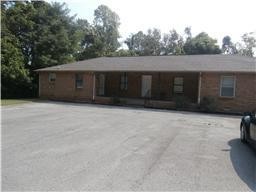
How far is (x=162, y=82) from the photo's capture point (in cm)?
2308

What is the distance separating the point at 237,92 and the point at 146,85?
788 centimetres

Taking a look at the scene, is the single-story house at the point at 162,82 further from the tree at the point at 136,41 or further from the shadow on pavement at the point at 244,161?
the tree at the point at 136,41

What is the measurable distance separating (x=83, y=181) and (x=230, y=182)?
8.60 ft

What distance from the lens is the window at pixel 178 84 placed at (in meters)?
22.5

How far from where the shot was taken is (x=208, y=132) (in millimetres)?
10609

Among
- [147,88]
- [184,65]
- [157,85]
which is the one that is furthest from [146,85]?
[184,65]

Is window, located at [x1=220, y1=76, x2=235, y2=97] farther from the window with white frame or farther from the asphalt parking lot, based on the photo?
the window with white frame

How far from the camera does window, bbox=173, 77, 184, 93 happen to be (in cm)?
2250

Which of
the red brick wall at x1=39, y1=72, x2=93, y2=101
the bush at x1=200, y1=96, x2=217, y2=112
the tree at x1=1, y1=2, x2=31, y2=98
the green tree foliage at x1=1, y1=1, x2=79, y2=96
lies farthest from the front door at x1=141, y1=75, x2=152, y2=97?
the green tree foliage at x1=1, y1=1, x2=79, y2=96

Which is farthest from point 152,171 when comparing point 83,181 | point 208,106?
point 208,106

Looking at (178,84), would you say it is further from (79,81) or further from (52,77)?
(52,77)

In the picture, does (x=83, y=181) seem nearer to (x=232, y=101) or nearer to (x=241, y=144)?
(x=241, y=144)

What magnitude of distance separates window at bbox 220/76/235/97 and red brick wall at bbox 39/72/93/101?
32.8ft

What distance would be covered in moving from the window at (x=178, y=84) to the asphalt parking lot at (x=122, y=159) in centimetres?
1199
